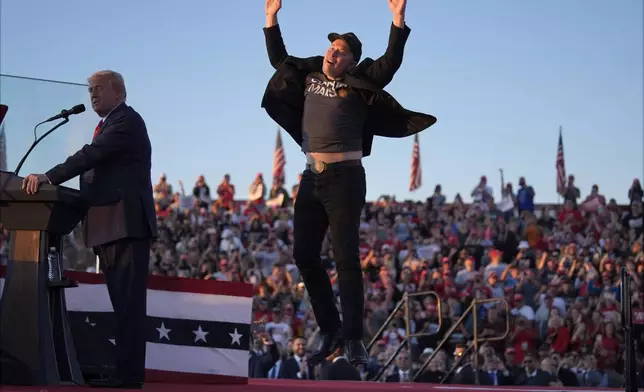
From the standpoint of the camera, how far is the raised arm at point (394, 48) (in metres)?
6.53

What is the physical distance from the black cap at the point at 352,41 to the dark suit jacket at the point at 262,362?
705 cm

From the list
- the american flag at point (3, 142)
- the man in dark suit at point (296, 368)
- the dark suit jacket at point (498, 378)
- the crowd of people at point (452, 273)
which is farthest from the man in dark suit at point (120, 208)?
the dark suit jacket at point (498, 378)

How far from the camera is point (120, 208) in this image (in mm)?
6555

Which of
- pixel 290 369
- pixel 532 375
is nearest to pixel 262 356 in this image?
pixel 290 369

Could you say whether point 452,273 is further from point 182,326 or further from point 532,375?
point 182,326

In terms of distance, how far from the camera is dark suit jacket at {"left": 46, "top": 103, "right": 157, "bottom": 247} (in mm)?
6527

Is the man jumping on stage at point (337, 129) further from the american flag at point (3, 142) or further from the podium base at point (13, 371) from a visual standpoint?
the podium base at point (13, 371)

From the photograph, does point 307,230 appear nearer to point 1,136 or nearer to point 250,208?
point 1,136

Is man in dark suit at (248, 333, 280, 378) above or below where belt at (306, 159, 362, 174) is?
below

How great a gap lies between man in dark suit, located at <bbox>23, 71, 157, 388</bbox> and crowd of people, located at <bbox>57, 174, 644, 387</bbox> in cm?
297

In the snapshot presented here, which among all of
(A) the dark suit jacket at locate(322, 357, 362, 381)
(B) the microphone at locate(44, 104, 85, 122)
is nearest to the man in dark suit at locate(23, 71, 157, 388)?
(B) the microphone at locate(44, 104, 85, 122)

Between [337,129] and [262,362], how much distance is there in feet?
24.9

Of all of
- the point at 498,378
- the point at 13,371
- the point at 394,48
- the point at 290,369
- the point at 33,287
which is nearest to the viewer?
the point at 13,371

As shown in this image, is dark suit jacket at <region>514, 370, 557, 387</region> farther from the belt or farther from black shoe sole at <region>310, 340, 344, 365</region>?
the belt
